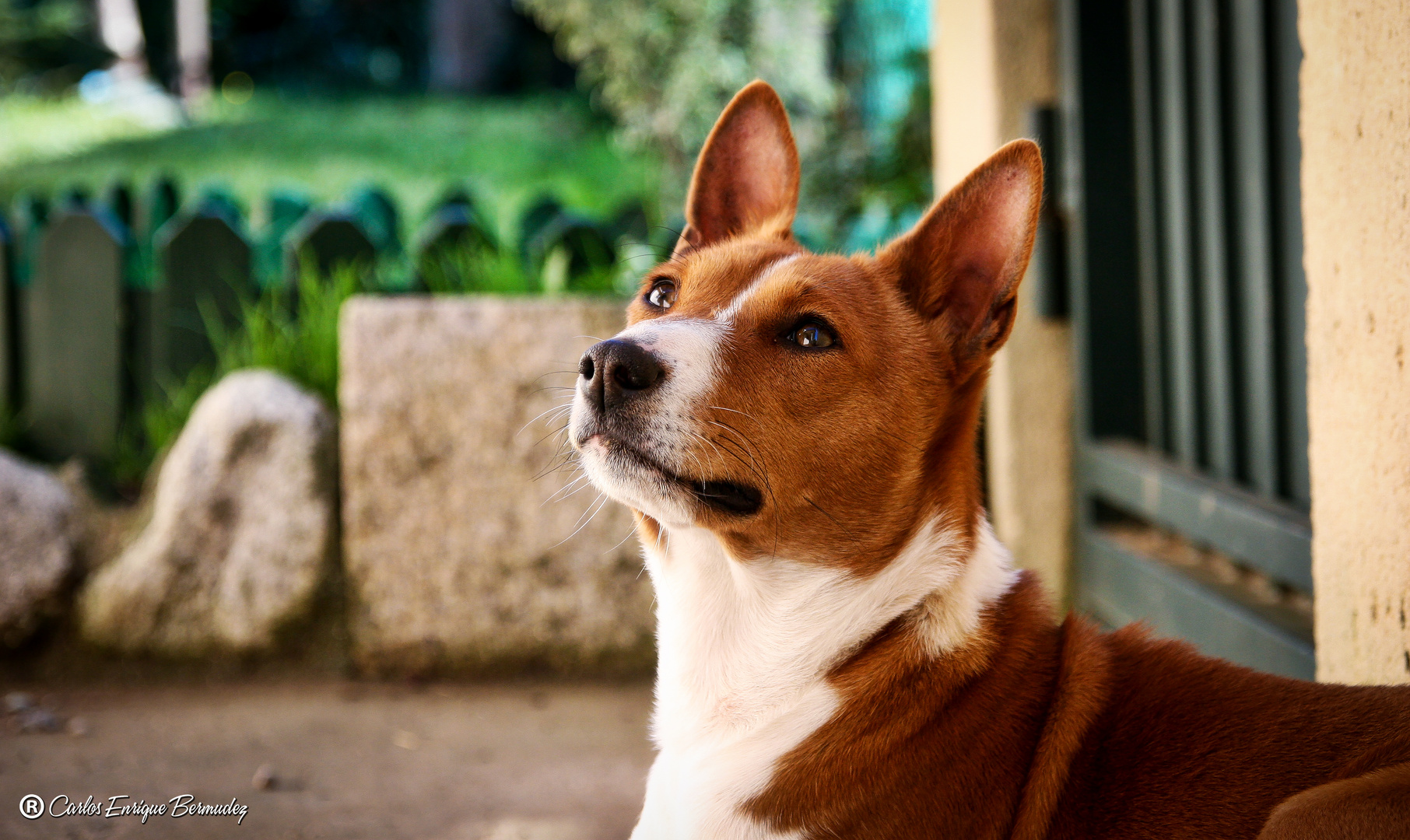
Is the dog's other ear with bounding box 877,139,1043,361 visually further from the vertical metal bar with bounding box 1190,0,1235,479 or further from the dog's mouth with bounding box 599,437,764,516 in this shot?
the vertical metal bar with bounding box 1190,0,1235,479

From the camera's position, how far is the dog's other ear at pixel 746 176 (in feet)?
7.97

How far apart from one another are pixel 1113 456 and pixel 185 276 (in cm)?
365

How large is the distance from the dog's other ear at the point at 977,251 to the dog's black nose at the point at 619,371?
0.63 metres

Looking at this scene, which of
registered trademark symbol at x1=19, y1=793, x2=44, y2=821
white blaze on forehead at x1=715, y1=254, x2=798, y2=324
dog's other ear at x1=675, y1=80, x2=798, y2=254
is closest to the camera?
white blaze on forehead at x1=715, y1=254, x2=798, y2=324

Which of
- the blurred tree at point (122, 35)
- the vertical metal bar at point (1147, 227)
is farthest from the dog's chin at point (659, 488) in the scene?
the blurred tree at point (122, 35)

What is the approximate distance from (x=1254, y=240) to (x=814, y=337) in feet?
5.60

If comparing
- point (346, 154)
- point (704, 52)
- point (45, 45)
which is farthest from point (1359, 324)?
point (45, 45)

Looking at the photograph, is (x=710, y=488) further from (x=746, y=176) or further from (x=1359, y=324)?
(x=1359, y=324)

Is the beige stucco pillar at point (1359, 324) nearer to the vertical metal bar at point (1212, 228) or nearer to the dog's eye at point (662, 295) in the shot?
the vertical metal bar at point (1212, 228)

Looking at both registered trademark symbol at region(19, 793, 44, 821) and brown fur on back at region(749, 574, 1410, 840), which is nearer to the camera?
brown fur on back at region(749, 574, 1410, 840)

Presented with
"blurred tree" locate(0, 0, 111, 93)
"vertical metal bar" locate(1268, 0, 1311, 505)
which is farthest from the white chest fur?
"blurred tree" locate(0, 0, 111, 93)

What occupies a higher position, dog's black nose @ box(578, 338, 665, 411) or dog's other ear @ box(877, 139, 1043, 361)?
dog's other ear @ box(877, 139, 1043, 361)

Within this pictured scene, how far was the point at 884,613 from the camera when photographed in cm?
189

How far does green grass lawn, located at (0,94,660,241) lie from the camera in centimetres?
1047
